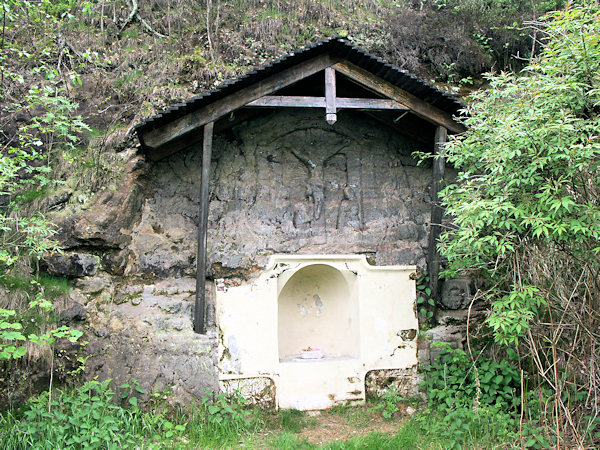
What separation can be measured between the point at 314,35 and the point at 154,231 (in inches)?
217

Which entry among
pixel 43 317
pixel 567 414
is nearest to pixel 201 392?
pixel 43 317

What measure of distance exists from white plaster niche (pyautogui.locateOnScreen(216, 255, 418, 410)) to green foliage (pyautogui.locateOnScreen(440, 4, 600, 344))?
185 cm

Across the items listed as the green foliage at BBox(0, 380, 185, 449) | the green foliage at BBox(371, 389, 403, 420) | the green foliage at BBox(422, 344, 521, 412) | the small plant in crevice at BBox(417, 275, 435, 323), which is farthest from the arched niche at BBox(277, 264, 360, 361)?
the green foliage at BBox(0, 380, 185, 449)

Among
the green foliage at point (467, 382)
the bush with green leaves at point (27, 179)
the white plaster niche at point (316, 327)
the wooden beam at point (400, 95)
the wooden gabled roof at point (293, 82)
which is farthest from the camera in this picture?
the wooden beam at point (400, 95)

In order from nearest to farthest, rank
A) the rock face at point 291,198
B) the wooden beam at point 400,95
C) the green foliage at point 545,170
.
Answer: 1. the green foliage at point 545,170
2. the wooden beam at point 400,95
3. the rock face at point 291,198

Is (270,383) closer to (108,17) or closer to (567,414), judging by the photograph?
(567,414)

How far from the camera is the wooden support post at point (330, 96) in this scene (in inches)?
254

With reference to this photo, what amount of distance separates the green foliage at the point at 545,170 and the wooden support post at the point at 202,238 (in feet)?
9.89

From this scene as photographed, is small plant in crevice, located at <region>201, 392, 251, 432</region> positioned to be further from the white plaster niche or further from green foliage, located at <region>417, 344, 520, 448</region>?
green foliage, located at <region>417, 344, 520, 448</region>

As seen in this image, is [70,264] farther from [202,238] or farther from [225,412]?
[225,412]

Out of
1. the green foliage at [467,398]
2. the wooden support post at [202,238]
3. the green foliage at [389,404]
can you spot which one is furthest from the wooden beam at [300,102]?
the green foliage at [389,404]

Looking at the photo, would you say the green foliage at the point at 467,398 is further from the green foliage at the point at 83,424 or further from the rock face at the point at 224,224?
the green foliage at the point at 83,424

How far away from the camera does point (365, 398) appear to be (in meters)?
6.84

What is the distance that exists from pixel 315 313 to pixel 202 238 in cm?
232
